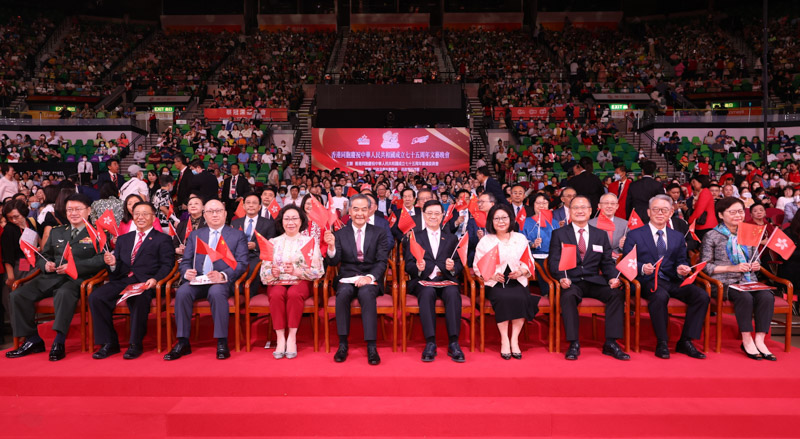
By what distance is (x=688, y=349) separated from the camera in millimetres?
3621

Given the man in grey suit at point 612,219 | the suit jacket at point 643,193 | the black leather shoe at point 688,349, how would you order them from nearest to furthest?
→ 1. the black leather shoe at point 688,349
2. the man in grey suit at point 612,219
3. the suit jacket at point 643,193

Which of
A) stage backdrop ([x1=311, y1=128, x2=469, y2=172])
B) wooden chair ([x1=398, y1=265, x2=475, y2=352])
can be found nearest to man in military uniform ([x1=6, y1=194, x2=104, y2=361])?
wooden chair ([x1=398, y1=265, x2=475, y2=352])

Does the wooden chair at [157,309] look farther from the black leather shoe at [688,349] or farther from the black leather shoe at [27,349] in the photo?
the black leather shoe at [688,349]

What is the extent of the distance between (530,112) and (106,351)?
44.7 ft

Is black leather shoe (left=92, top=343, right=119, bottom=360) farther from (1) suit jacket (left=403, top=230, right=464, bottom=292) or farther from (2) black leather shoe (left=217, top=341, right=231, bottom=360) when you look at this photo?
(1) suit jacket (left=403, top=230, right=464, bottom=292)

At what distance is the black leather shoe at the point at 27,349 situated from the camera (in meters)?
3.68

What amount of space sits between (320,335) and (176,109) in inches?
574

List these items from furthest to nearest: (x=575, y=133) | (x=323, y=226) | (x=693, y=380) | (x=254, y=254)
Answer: (x=575, y=133)
(x=254, y=254)
(x=323, y=226)
(x=693, y=380)

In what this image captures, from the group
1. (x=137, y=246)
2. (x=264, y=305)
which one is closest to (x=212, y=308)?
(x=264, y=305)

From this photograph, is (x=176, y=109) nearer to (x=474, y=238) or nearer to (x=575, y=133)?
(x=575, y=133)

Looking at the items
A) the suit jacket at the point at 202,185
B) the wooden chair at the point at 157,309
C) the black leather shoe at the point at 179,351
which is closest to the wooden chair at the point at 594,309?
Result: the black leather shoe at the point at 179,351

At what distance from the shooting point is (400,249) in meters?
4.78

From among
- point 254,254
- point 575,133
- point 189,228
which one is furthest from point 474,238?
point 575,133

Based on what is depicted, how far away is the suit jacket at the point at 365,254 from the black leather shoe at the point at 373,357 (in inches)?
20.7
